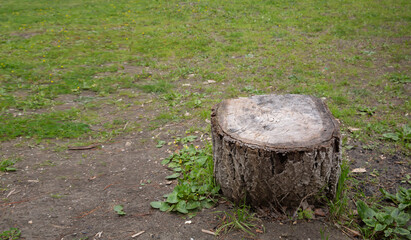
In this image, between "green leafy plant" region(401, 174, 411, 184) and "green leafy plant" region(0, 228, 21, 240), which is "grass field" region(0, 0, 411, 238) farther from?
"green leafy plant" region(0, 228, 21, 240)

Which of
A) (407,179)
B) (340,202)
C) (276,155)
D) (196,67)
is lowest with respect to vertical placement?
(407,179)

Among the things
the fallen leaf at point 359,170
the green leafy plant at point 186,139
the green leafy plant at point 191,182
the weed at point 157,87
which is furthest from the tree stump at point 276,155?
the weed at point 157,87

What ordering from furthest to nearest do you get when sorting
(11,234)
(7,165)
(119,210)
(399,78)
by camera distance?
(399,78), (7,165), (119,210), (11,234)

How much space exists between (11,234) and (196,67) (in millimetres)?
4270

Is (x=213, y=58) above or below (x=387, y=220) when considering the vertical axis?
above

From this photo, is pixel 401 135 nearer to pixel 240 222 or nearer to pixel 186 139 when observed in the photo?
pixel 240 222

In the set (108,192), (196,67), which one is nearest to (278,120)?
(108,192)

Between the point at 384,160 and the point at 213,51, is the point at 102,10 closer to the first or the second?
the point at 213,51

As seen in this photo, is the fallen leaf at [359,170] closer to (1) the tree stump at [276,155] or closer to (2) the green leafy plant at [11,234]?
(1) the tree stump at [276,155]

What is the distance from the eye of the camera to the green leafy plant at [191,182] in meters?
2.82

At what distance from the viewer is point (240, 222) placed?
2.61m

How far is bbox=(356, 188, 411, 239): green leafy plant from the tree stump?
279mm

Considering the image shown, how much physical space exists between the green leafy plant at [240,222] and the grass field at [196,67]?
1.56 meters

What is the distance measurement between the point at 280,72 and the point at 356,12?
5235mm
